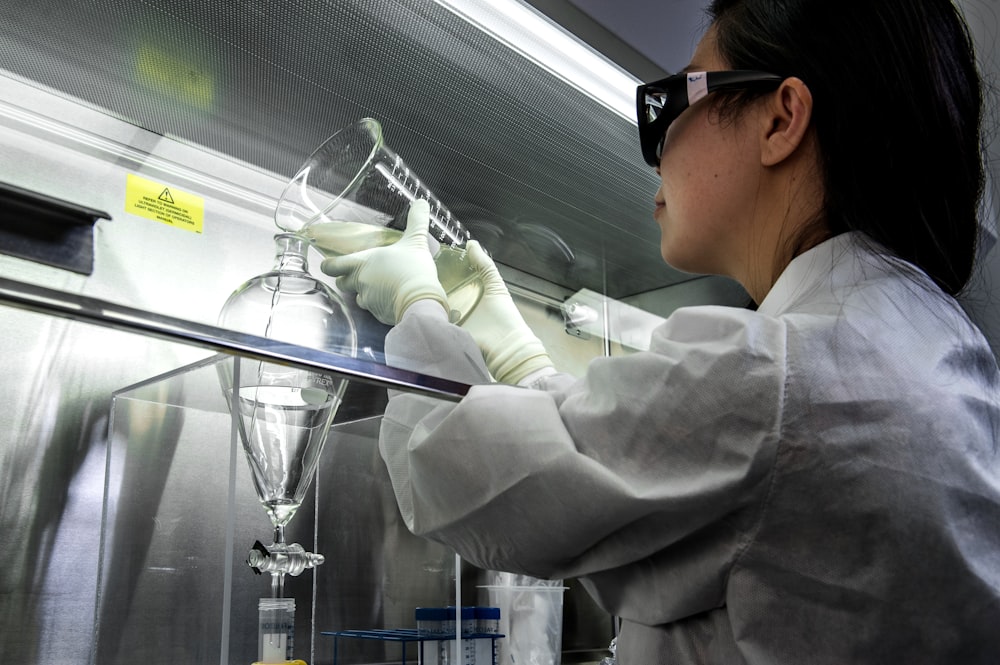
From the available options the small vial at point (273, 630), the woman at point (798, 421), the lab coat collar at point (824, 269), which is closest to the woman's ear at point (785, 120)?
the woman at point (798, 421)

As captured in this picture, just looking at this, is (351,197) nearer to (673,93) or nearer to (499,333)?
(499,333)

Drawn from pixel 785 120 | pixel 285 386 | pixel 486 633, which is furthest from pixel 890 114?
pixel 486 633

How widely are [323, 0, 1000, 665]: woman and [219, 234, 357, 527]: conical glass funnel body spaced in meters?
0.10

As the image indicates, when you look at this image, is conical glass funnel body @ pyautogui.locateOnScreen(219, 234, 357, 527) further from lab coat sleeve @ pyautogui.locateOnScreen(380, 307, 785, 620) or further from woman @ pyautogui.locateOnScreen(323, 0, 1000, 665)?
lab coat sleeve @ pyautogui.locateOnScreen(380, 307, 785, 620)

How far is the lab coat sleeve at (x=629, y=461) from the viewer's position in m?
0.62

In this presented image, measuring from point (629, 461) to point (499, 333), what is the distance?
479mm

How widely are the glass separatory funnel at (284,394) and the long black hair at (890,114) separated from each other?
53 cm

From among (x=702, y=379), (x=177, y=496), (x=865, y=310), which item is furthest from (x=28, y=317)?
(x=865, y=310)

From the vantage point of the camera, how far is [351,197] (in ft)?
3.23

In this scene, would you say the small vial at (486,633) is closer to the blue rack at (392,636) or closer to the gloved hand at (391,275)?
the blue rack at (392,636)

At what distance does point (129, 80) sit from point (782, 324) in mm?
782

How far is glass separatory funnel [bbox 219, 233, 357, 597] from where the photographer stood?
86cm

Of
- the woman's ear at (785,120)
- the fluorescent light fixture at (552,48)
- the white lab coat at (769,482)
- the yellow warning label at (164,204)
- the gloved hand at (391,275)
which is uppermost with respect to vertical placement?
the fluorescent light fixture at (552,48)

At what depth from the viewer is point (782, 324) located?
0.65 metres
